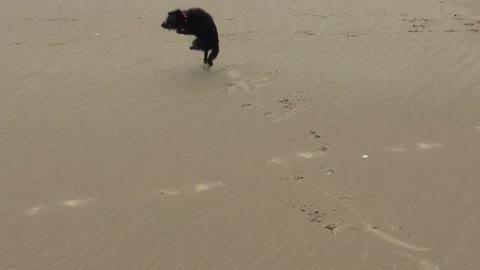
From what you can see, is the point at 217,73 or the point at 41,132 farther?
the point at 217,73

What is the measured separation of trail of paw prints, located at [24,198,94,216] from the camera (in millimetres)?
4340

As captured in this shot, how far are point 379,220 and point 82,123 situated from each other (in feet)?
10.2

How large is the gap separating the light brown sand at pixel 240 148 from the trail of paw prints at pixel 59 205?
0.06 ft

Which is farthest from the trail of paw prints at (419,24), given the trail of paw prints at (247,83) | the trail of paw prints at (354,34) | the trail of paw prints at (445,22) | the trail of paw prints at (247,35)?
the trail of paw prints at (247,83)

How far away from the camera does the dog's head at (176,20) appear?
23.6 ft

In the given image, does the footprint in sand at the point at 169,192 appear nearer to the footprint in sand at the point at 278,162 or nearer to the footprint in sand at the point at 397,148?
the footprint in sand at the point at 278,162

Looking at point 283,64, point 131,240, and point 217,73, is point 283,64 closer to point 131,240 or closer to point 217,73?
point 217,73

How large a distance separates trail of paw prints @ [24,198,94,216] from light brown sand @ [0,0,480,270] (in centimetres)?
2

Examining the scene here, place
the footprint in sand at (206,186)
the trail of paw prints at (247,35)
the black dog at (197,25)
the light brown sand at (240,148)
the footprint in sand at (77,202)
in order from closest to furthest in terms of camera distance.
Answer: the light brown sand at (240,148) < the footprint in sand at (77,202) < the footprint in sand at (206,186) < the black dog at (197,25) < the trail of paw prints at (247,35)

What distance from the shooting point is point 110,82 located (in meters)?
6.95

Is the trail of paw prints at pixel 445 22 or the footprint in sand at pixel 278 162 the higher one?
the footprint in sand at pixel 278 162

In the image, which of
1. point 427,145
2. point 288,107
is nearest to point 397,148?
point 427,145

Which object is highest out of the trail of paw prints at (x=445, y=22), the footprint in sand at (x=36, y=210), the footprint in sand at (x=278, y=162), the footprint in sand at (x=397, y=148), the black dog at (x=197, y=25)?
the black dog at (x=197, y=25)

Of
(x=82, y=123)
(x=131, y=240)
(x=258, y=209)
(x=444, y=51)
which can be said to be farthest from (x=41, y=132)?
(x=444, y=51)
